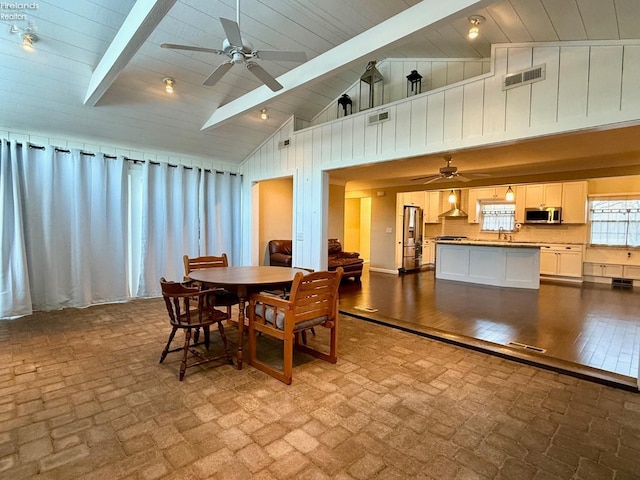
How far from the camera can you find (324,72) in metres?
3.32

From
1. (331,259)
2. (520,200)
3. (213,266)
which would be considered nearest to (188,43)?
(213,266)

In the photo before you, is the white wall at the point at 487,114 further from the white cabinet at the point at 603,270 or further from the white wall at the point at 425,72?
the white cabinet at the point at 603,270

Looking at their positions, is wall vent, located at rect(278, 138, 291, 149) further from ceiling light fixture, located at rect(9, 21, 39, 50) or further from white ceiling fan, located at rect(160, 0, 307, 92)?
ceiling light fixture, located at rect(9, 21, 39, 50)

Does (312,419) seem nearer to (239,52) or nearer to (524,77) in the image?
(239,52)

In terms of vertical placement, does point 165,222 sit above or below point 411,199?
below

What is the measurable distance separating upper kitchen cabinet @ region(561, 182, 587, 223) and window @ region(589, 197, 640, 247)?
1.08 ft

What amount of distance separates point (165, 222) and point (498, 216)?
8537 mm

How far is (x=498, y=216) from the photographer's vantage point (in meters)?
9.01

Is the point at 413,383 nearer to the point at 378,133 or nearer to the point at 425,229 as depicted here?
the point at 378,133

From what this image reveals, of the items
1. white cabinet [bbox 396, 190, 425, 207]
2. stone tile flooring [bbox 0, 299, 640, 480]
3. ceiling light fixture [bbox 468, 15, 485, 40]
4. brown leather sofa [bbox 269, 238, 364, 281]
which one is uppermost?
ceiling light fixture [bbox 468, 15, 485, 40]

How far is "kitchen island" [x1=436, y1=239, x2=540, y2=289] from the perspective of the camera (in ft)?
21.8

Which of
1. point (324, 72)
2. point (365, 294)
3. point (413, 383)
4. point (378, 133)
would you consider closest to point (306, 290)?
point (413, 383)

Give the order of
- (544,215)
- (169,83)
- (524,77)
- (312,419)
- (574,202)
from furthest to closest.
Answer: (544,215) → (574,202) → (169,83) → (524,77) → (312,419)

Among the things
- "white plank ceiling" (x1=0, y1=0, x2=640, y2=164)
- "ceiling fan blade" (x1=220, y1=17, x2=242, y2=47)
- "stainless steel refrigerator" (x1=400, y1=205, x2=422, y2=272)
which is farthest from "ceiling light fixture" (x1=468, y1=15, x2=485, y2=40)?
"stainless steel refrigerator" (x1=400, y1=205, x2=422, y2=272)
